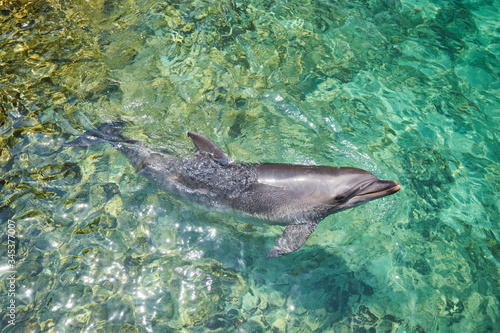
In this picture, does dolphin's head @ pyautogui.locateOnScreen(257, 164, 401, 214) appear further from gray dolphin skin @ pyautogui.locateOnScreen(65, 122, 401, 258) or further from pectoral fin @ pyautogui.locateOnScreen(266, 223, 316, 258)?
pectoral fin @ pyautogui.locateOnScreen(266, 223, 316, 258)

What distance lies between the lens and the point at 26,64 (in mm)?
7547

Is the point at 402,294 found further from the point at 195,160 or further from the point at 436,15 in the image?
the point at 436,15

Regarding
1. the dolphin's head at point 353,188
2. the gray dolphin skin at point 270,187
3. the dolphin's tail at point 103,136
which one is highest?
the dolphin's head at point 353,188

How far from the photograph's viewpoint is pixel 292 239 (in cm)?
493

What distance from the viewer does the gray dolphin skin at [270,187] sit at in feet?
15.8

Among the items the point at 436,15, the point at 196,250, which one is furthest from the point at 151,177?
the point at 436,15

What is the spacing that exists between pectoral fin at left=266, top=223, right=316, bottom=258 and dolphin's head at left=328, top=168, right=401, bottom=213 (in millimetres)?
461

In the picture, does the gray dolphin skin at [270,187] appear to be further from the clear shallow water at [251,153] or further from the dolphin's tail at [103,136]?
the dolphin's tail at [103,136]

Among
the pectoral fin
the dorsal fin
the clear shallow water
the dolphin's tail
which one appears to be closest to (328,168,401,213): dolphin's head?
the pectoral fin

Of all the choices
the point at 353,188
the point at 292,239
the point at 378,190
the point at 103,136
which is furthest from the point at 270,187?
the point at 103,136

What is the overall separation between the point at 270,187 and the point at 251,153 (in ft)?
4.01

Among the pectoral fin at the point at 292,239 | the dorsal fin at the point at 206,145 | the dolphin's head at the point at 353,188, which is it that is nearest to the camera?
the dolphin's head at the point at 353,188

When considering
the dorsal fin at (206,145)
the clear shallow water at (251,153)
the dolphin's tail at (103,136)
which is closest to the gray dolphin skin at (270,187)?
the dorsal fin at (206,145)

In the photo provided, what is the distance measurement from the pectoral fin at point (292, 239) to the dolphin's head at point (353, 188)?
18.2 inches
